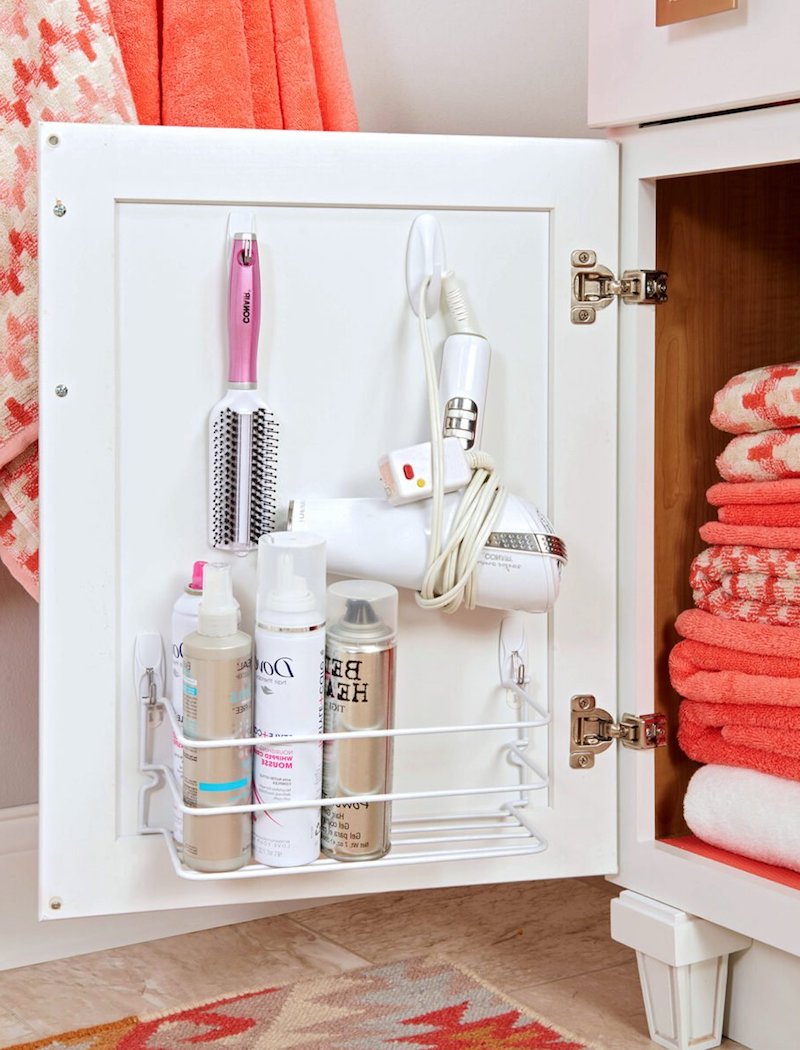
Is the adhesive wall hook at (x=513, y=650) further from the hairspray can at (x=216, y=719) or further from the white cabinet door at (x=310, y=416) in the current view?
the hairspray can at (x=216, y=719)

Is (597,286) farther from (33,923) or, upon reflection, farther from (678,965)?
(33,923)

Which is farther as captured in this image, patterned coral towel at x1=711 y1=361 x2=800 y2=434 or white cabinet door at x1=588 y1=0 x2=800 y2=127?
patterned coral towel at x1=711 y1=361 x2=800 y2=434

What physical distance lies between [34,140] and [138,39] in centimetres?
16

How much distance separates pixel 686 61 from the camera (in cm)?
85

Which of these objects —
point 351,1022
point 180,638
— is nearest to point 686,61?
point 180,638

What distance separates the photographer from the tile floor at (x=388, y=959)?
105 centimetres

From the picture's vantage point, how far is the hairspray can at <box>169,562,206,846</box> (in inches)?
32.5

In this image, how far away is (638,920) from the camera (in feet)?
3.13

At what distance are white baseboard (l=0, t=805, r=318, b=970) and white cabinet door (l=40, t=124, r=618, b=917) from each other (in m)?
0.37

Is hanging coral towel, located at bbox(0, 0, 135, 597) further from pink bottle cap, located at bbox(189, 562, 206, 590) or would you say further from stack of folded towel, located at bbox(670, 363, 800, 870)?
stack of folded towel, located at bbox(670, 363, 800, 870)

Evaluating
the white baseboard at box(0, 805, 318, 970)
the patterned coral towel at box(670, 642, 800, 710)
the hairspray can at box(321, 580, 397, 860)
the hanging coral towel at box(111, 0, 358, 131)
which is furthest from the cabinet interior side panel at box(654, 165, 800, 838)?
the white baseboard at box(0, 805, 318, 970)

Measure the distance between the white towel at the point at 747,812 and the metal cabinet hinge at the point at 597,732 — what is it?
2.3 inches

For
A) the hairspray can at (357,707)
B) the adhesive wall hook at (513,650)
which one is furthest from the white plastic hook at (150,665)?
the adhesive wall hook at (513,650)

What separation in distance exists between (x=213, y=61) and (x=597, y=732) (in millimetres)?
648
